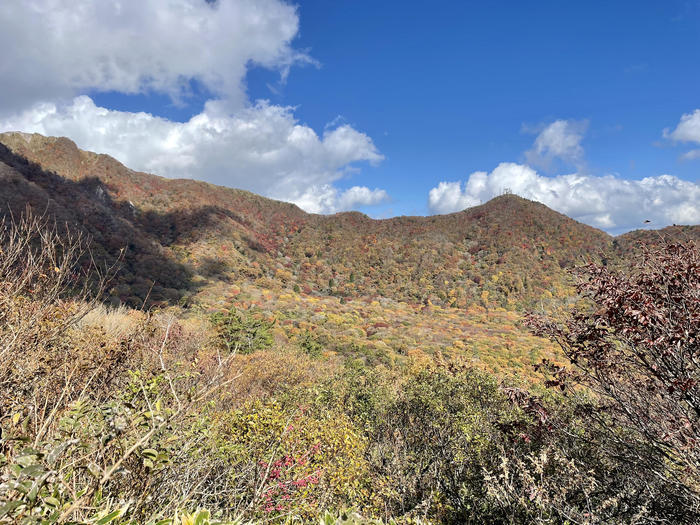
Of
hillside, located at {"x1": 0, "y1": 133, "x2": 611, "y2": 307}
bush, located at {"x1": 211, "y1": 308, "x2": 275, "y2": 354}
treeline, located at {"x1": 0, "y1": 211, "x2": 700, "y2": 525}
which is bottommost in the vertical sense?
bush, located at {"x1": 211, "y1": 308, "x2": 275, "y2": 354}

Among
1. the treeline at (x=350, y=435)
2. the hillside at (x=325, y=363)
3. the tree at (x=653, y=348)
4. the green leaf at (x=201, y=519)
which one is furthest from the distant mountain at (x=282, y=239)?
the tree at (x=653, y=348)

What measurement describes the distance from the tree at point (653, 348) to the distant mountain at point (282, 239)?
3408 cm

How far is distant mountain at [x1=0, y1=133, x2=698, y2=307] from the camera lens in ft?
133

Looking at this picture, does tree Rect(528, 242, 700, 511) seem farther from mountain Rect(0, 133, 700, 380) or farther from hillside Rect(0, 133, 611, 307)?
hillside Rect(0, 133, 611, 307)

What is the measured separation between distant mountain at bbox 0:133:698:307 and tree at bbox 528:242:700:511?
34080 mm

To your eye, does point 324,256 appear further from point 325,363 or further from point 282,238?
point 325,363

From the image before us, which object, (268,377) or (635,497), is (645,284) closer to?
(635,497)

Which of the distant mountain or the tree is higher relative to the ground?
the distant mountain

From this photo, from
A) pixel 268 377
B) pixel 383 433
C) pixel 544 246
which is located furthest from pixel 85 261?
pixel 544 246

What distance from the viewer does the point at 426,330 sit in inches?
1401

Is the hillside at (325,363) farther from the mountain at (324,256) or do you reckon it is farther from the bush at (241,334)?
the mountain at (324,256)

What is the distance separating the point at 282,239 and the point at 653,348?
66503 millimetres

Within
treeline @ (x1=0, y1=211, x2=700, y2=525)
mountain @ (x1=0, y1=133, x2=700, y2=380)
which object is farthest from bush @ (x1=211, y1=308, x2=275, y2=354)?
treeline @ (x1=0, y1=211, x2=700, y2=525)

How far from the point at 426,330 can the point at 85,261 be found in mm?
32875
